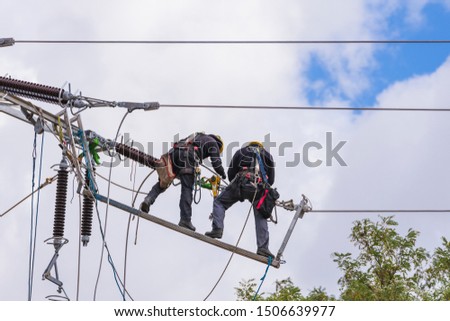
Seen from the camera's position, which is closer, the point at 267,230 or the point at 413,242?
the point at 267,230

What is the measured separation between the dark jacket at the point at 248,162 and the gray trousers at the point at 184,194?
1.41ft

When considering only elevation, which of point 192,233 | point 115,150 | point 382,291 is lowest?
point 192,233

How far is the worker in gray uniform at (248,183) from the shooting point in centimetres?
1207

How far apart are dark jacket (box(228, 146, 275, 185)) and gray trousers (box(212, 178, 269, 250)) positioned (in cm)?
17

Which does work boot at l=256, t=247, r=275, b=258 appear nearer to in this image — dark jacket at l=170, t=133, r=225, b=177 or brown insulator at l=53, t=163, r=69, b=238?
dark jacket at l=170, t=133, r=225, b=177

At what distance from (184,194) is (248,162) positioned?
730 millimetres

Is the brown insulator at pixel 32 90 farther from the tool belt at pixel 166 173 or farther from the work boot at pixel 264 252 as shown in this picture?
the work boot at pixel 264 252

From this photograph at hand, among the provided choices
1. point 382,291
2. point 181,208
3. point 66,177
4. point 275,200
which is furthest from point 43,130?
point 382,291

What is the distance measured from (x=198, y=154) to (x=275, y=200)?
3.02 feet

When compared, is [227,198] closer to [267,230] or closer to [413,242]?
[267,230]

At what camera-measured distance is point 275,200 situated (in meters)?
12.2

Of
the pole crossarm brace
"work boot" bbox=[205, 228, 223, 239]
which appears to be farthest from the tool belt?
"work boot" bbox=[205, 228, 223, 239]

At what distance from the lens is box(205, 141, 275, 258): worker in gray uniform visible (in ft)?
39.6

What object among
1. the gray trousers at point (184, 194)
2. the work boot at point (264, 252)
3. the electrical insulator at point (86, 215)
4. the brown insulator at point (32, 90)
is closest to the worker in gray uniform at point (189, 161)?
the gray trousers at point (184, 194)
